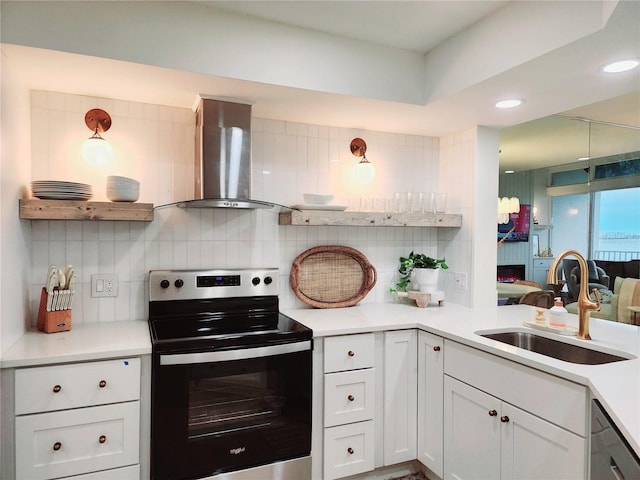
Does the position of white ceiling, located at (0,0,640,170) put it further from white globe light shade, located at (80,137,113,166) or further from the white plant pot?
the white plant pot

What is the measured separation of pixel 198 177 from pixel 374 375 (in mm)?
1361

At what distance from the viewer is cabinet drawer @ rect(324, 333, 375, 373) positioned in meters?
2.08

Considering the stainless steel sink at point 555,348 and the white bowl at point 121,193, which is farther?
the white bowl at point 121,193

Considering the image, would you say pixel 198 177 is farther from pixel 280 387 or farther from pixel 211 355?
pixel 280 387

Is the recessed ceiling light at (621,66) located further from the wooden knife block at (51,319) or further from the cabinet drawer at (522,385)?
the wooden knife block at (51,319)

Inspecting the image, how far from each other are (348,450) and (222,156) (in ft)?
5.29

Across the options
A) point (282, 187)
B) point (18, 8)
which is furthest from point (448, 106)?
point (18, 8)

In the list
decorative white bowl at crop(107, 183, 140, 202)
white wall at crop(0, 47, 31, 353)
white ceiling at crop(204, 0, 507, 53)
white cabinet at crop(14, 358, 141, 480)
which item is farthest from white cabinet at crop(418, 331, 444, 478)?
white wall at crop(0, 47, 31, 353)

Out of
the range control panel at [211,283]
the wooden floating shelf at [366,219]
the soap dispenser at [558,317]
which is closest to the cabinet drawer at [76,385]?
the range control panel at [211,283]

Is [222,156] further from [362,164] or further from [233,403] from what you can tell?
[233,403]

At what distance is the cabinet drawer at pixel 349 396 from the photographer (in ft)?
6.82

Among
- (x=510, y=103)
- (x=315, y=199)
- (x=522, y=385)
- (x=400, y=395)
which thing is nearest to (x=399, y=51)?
(x=510, y=103)

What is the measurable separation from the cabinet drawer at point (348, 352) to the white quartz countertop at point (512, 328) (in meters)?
0.04

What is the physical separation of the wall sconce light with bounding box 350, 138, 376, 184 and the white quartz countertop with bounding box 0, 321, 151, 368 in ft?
5.17
